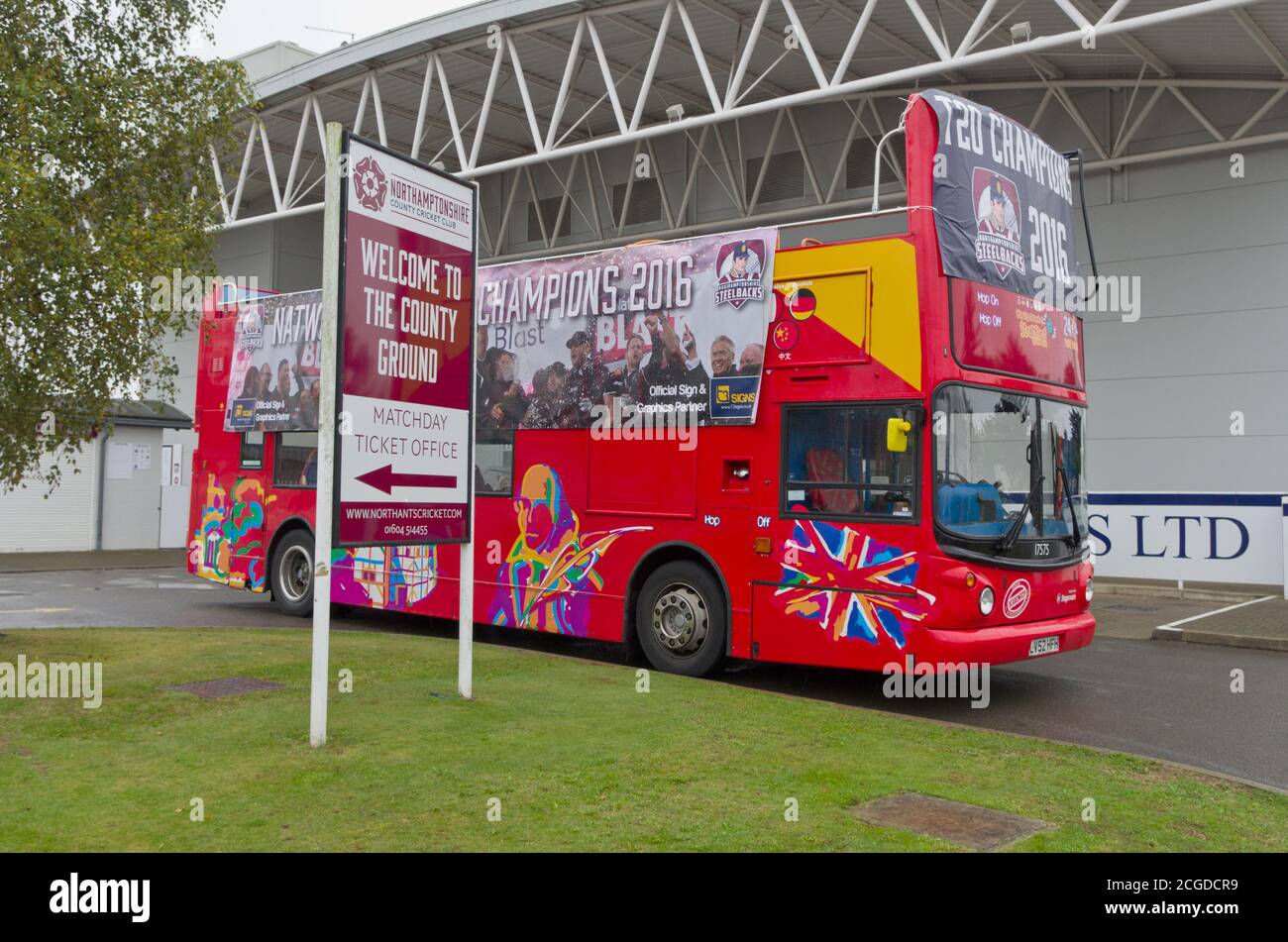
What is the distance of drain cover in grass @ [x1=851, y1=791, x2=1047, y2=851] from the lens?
5.32m

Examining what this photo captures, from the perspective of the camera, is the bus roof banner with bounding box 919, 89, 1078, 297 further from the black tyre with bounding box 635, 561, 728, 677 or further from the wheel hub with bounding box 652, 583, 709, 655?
the wheel hub with bounding box 652, 583, 709, 655

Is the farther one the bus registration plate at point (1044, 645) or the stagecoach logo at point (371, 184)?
the bus registration plate at point (1044, 645)

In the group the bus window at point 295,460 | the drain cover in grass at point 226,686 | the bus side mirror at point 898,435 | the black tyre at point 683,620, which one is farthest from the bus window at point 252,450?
the bus side mirror at point 898,435

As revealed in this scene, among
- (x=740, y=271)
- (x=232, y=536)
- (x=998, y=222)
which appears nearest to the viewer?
(x=998, y=222)

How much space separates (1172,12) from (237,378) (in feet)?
40.9

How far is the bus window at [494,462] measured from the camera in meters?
11.9

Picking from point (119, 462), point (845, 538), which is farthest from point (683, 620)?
point (119, 462)

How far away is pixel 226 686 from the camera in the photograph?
28.1ft

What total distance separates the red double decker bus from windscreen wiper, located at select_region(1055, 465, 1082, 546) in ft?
0.09

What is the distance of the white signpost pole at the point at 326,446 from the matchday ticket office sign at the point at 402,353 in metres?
0.08

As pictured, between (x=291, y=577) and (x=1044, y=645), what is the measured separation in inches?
369

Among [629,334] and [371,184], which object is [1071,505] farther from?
[371,184]

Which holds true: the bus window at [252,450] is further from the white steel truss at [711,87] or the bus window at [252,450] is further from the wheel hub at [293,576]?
the white steel truss at [711,87]
